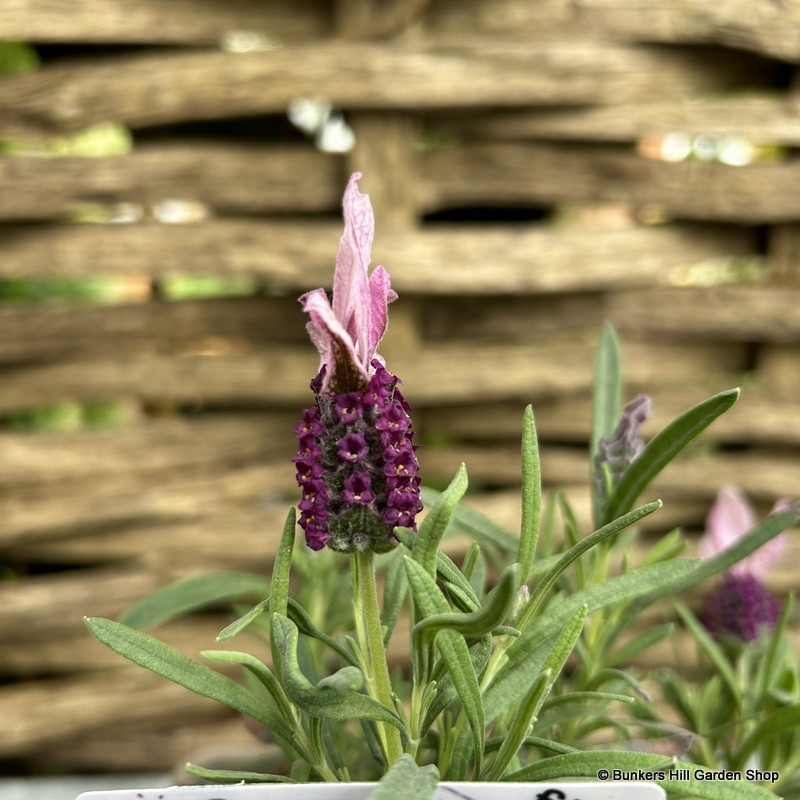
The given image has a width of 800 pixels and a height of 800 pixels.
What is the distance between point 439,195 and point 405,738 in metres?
1.10

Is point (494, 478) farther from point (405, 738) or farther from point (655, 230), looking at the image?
point (405, 738)

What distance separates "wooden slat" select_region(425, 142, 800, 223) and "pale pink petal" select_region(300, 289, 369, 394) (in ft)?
3.50

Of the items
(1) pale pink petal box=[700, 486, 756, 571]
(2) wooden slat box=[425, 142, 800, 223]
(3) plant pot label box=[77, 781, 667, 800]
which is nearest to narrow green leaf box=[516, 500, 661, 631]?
(3) plant pot label box=[77, 781, 667, 800]

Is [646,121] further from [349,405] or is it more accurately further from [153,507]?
[349,405]

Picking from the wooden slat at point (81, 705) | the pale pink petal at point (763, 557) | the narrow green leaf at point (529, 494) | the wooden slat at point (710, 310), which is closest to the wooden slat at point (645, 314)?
the wooden slat at point (710, 310)

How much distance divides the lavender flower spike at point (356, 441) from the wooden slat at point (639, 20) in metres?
1.10

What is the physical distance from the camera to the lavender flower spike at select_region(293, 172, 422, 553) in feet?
1.43

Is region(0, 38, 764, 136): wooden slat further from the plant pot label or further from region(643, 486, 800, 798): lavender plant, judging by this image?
the plant pot label

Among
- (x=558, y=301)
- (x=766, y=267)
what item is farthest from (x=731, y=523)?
(x=766, y=267)

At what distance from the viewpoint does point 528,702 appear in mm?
504

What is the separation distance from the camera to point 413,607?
59cm

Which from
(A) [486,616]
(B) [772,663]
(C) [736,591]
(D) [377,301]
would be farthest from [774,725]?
(D) [377,301]

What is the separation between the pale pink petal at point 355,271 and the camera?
42 centimetres

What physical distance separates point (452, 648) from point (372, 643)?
5cm
